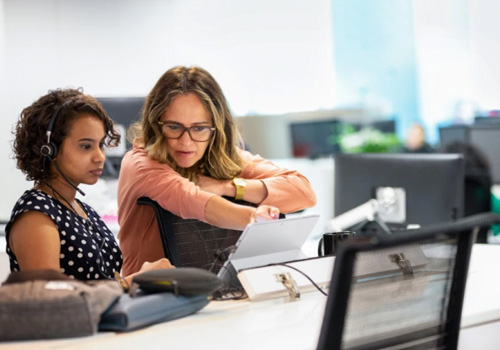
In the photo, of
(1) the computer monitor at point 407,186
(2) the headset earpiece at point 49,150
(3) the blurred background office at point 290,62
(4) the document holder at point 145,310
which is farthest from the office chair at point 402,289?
(3) the blurred background office at point 290,62

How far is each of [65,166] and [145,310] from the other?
2.01ft

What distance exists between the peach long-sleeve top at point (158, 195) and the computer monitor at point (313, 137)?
4.84 meters

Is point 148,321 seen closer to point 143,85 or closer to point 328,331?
point 328,331

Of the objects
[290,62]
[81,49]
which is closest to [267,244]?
[81,49]

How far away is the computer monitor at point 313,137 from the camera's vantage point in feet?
24.9

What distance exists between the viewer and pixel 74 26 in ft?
17.7

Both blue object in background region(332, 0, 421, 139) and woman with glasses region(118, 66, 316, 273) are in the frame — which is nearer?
woman with glasses region(118, 66, 316, 273)

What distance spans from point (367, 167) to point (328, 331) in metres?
1.96

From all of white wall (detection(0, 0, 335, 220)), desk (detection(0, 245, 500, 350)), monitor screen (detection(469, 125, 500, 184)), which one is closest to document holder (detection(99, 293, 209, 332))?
desk (detection(0, 245, 500, 350))

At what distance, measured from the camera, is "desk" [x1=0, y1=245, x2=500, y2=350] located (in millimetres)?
1431

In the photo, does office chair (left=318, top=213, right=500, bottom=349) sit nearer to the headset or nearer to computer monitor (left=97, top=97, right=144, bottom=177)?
the headset

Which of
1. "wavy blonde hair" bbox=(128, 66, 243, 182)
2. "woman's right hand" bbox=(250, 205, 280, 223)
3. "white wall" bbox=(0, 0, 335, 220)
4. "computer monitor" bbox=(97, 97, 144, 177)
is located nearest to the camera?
"woman's right hand" bbox=(250, 205, 280, 223)

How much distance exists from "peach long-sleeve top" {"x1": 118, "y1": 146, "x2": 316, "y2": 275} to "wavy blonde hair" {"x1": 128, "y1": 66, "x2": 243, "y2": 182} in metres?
0.06

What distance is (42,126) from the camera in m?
1.98
